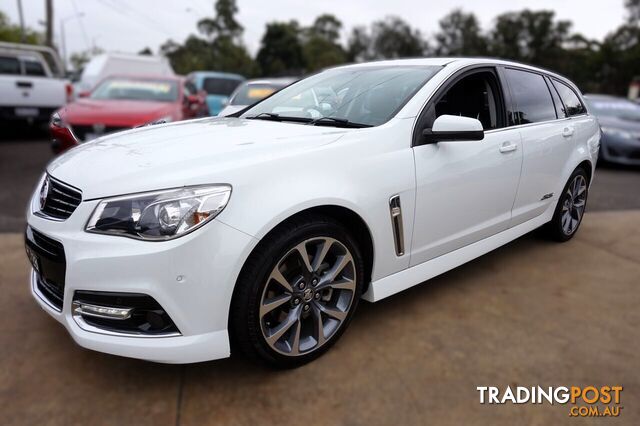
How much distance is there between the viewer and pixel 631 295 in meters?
3.11

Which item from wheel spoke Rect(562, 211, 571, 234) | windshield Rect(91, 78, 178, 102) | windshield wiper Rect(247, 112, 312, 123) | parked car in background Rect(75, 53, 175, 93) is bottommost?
wheel spoke Rect(562, 211, 571, 234)

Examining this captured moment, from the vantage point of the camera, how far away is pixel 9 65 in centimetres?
896

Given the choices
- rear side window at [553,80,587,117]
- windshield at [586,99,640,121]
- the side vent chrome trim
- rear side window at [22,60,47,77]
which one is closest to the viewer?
the side vent chrome trim

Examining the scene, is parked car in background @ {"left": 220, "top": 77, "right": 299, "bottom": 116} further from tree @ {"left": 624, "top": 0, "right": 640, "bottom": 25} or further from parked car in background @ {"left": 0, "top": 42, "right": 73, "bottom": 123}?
tree @ {"left": 624, "top": 0, "right": 640, "bottom": 25}

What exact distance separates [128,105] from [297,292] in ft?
17.1

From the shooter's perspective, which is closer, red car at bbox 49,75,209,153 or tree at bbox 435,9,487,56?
red car at bbox 49,75,209,153

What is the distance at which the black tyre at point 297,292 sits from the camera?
6.39 feet

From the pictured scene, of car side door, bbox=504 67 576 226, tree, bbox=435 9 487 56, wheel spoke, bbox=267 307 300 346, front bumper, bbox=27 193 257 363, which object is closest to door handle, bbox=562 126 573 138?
car side door, bbox=504 67 576 226

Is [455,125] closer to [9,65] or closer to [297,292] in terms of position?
[297,292]

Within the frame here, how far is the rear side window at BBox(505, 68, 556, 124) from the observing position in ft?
10.6

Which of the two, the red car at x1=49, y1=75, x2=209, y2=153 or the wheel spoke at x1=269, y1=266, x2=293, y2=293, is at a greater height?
the red car at x1=49, y1=75, x2=209, y2=153

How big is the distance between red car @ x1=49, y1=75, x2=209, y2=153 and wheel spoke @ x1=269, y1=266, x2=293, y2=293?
3993 millimetres

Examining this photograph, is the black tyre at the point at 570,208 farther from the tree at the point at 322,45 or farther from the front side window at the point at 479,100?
the tree at the point at 322,45

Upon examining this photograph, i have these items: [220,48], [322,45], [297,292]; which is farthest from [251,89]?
[322,45]
